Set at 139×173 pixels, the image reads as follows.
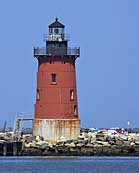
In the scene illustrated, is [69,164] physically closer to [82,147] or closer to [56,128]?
[82,147]

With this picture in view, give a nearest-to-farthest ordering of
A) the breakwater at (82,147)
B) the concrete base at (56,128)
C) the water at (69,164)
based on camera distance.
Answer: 1. the water at (69,164)
2. the breakwater at (82,147)
3. the concrete base at (56,128)

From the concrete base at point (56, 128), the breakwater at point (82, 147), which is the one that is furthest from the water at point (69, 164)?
the concrete base at point (56, 128)

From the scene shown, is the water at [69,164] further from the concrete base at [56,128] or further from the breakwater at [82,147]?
the concrete base at [56,128]

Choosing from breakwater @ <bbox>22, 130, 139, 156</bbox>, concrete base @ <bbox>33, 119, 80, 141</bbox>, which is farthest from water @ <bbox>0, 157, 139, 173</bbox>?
concrete base @ <bbox>33, 119, 80, 141</bbox>

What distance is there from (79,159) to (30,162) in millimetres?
4321

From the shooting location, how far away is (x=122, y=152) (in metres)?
98.5

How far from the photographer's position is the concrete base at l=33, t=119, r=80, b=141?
97.9 m

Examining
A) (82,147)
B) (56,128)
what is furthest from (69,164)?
(56,128)

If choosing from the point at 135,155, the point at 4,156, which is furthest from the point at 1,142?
the point at 135,155

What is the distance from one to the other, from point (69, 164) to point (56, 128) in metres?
5.39

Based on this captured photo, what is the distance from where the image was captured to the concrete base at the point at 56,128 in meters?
97.9

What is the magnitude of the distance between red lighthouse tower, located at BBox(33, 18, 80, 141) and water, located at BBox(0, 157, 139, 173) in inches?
76.0

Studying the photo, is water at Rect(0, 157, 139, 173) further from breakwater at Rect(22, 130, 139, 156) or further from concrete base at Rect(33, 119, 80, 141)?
concrete base at Rect(33, 119, 80, 141)

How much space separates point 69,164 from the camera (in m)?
93.1
